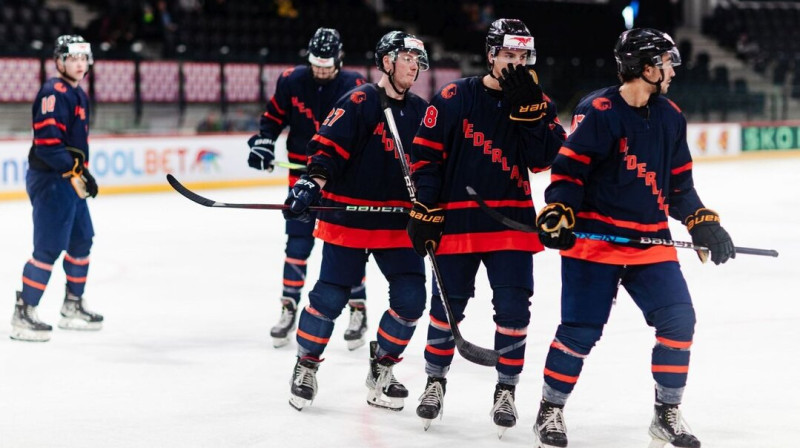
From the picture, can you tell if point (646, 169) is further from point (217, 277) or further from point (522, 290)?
point (217, 277)

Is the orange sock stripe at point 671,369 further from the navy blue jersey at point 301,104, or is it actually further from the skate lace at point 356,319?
the navy blue jersey at point 301,104

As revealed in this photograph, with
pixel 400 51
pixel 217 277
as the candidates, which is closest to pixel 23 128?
pixel 217 277

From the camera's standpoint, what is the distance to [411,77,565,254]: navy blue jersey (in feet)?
13.2

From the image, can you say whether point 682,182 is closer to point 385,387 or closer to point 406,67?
point 406,67

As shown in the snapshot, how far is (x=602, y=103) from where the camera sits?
3.63 metres

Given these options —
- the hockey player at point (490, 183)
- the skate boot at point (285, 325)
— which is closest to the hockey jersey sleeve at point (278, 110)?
the skate boot at point (285, 325)

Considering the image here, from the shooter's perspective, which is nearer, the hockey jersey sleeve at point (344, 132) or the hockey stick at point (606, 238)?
the hockey stick at point (606, 238)

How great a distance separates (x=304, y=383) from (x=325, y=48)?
1854 millimetres

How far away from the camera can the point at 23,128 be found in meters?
12.2

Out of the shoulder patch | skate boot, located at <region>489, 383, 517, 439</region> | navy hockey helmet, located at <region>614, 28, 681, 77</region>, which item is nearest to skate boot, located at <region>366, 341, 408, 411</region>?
skate boot, located at <region>489, 383, 517, 439</region>

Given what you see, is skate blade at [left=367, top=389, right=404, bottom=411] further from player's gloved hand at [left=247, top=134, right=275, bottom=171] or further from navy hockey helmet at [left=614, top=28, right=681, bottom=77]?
player's gloved hand at [left=247, top=134, right=275, bottom=171]

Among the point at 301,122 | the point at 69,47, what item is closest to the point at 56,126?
the point at 69,47

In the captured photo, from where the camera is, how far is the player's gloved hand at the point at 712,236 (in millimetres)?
3695

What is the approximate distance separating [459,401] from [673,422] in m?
1.04
